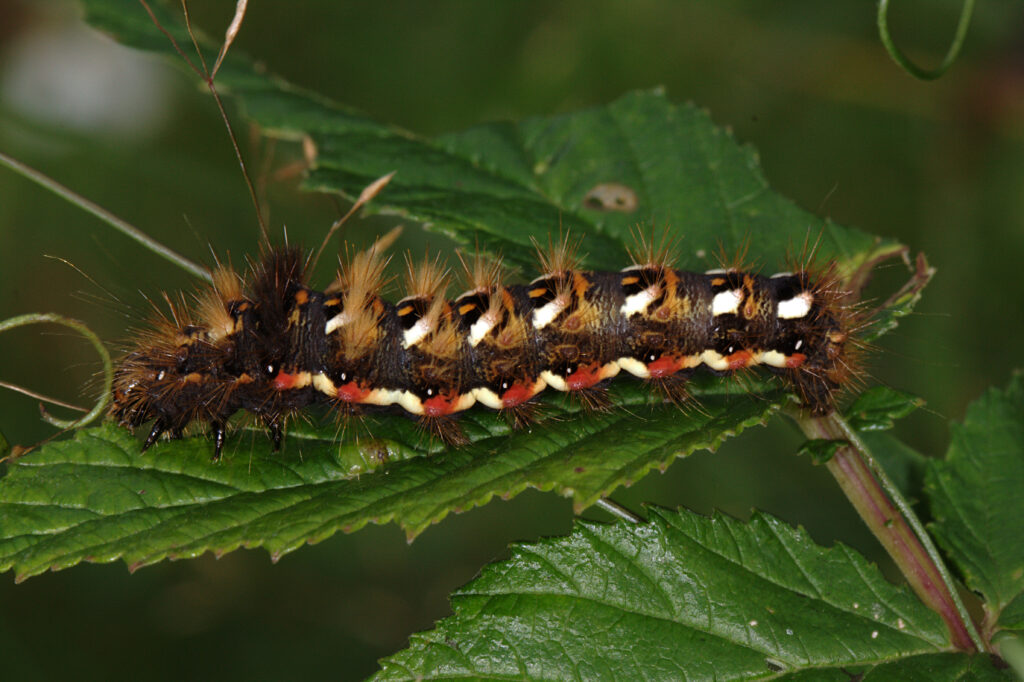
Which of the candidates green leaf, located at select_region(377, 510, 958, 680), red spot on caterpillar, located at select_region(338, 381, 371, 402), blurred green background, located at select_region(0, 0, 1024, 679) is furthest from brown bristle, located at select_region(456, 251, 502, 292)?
blurred green background, located at select_region(0, 0, 1024, 679)

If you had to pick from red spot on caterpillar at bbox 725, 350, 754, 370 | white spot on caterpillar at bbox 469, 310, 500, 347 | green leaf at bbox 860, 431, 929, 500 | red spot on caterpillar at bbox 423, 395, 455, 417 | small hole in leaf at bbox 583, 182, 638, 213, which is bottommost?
green leaf at bbox 860, 431, 929, 500

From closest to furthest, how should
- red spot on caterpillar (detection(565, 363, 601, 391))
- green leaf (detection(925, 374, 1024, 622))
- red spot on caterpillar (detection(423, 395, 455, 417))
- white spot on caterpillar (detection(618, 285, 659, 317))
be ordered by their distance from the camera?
green leaf (detection(925, 374, 1024, 622)), red spot on caterpillar (detection(423, 395, 455, 417)), red spot on caterpillar (detection(565, 363, 601, 391)), white spot on caterpillar (detection(618, 285, 659, 317))

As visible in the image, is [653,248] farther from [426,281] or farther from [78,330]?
[78,330]

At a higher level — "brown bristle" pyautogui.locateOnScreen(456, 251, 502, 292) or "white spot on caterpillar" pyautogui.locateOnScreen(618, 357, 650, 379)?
"brown bristle" pyautogui.locateOnScreen(456, 251, 502, 292)

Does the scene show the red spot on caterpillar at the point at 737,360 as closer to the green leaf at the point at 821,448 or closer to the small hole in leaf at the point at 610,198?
the green leaf at the point at 821,448

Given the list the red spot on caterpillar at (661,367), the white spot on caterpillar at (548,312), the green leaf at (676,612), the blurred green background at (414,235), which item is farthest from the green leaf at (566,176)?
the blurred green background at (414,235)

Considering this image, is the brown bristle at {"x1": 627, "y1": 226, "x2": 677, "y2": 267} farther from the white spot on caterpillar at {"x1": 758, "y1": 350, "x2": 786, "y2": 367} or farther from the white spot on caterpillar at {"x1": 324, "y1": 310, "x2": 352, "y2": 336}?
the white spot on caterpillar at {"x1": 324, "y1": 310, "x2": 352, "y2": 336}

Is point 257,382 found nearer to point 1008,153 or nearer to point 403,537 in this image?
point 403,537
